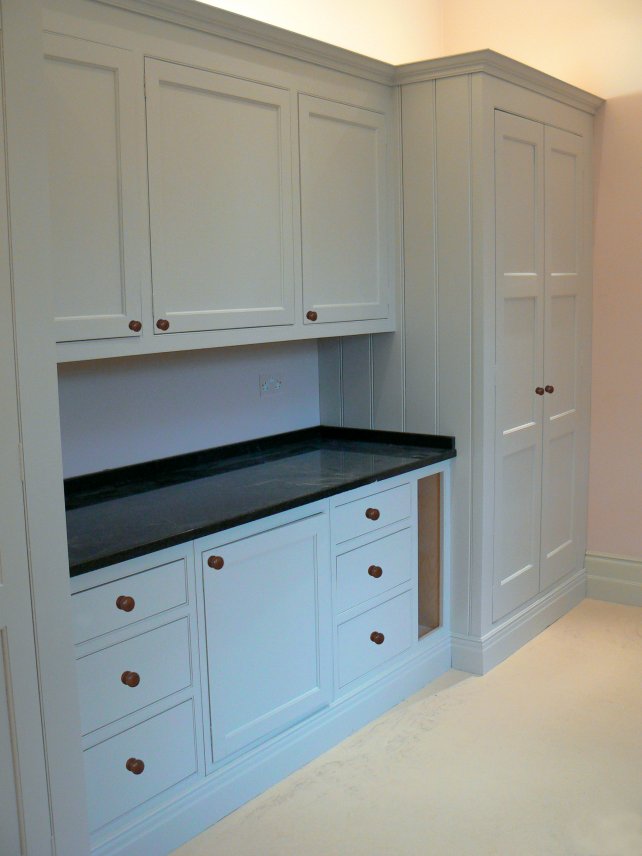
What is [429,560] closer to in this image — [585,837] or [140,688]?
[585,837]

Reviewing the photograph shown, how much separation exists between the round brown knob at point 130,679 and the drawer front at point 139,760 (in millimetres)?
112

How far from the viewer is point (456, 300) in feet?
10.7

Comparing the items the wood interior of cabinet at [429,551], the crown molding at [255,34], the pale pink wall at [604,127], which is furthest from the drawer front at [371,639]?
the crown molding at [255,34]

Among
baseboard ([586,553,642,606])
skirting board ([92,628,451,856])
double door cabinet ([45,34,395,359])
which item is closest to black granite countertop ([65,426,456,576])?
double door cabinet ([45,34,395,359])

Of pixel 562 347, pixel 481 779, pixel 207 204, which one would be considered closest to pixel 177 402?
pixel 207 204

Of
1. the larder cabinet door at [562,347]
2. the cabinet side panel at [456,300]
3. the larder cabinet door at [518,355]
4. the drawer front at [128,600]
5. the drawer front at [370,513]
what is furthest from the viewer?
the larder cabinet door at [562,347]

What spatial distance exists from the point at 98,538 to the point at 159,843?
2.52ft

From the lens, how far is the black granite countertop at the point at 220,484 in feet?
7.47

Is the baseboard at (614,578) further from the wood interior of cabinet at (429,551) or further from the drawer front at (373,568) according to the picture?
the drawer front at (373,568)

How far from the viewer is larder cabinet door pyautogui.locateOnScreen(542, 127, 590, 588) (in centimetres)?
367

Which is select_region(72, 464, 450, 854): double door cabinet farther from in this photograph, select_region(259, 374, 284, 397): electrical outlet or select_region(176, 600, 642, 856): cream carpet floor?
select_region(259, 374, 284, 397): electrical outlet

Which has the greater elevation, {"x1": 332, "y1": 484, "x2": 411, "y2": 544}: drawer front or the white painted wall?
the white painted wall

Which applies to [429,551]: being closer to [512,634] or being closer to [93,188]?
[512,634]

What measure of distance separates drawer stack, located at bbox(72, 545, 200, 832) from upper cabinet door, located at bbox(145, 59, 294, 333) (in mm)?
725
